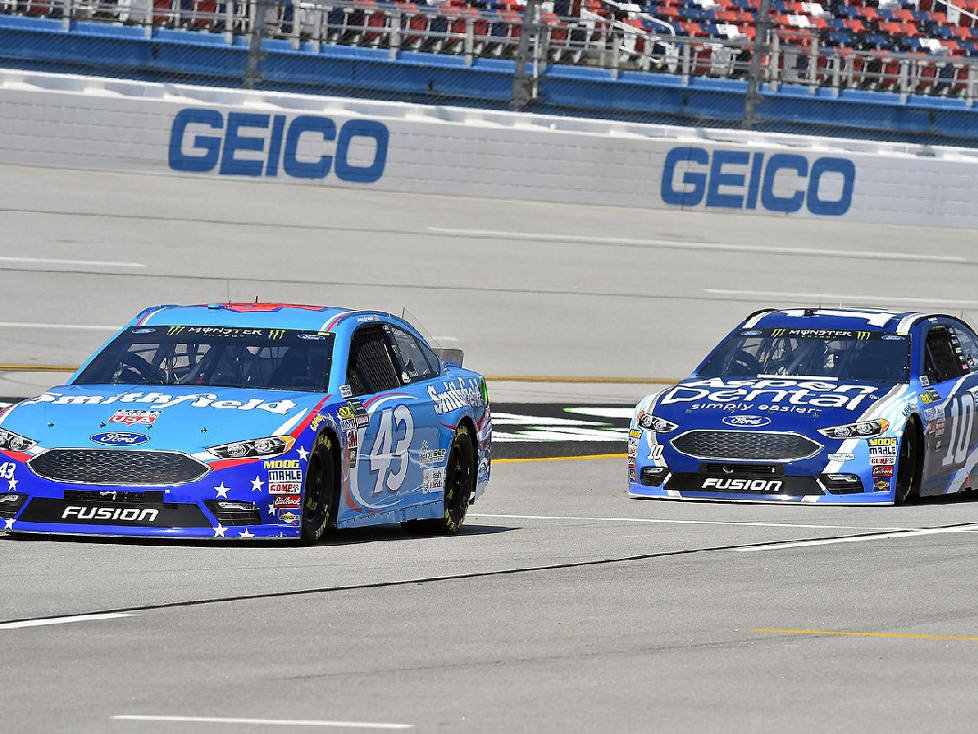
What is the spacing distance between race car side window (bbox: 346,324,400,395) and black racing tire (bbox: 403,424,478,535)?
59 cm

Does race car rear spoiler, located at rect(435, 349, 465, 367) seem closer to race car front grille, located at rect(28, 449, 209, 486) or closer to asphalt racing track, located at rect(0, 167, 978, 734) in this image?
asphalt racing track, located at rect(0, 167, 978, 734)

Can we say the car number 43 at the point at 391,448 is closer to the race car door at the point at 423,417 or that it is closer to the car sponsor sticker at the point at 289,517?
the race car door at the point at 423,417

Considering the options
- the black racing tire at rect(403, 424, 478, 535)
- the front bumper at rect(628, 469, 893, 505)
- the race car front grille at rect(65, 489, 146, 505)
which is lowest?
the front bumper at rect(628, 469, 893, 505)

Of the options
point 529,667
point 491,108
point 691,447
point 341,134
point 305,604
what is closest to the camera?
point 529,667

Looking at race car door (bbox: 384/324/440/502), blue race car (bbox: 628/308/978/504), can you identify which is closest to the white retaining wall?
blue race car (bbox: 628/308/978/504)

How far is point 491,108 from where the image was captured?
27359 millimetres

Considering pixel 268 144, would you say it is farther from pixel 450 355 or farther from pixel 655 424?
pixel 450 355

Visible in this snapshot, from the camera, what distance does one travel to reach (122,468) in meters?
9.34

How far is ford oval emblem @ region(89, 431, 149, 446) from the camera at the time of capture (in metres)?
9.39

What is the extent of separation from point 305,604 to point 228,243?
16.1 metres

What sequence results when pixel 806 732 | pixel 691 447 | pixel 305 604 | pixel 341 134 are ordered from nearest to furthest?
pixel 806 732 → pixel 305 604 → pixel 691 447 → pixel 341 134

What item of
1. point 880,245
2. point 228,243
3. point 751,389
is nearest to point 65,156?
point 228,243

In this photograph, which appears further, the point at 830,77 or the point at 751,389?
the point at 830,77

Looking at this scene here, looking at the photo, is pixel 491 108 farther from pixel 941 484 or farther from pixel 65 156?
pixel 941 484
